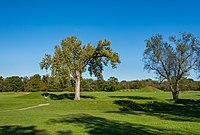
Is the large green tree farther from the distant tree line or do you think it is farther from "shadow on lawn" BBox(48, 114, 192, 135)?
the distant tree line

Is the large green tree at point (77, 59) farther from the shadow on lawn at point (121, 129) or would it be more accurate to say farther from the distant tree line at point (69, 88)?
the distant tree line at point (69, 88)

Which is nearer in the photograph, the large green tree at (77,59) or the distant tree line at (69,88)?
the large green tree at (77,59)

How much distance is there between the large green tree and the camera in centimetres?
4372

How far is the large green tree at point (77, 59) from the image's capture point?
43719 millimetres

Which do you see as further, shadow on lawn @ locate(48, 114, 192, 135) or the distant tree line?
the distant tree line

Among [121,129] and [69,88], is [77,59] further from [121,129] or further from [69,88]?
[69,88]

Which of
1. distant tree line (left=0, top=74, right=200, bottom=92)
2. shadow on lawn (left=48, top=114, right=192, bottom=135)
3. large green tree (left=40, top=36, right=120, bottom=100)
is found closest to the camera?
shadow on lawn (left=48, top=114, right=192, bottom=135)

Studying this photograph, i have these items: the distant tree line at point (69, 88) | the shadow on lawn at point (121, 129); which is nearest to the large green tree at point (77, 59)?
the shadow on lawn at point (121, 129)

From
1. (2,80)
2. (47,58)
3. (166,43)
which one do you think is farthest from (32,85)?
(166,43)

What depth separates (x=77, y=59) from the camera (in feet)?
148

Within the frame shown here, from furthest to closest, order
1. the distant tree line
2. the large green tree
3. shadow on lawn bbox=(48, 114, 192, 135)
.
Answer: the distant tree line, the large green tree, shadow on lawn bbox=(48, 114, 192, 135)

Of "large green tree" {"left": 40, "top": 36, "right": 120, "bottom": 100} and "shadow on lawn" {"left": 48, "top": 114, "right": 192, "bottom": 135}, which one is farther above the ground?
"large green tree" {"left": 40, "top": 36, "right": 120, "bottom": 100}

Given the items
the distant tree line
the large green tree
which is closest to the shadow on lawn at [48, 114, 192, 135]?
the large green tree

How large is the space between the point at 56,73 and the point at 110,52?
9620 mm
